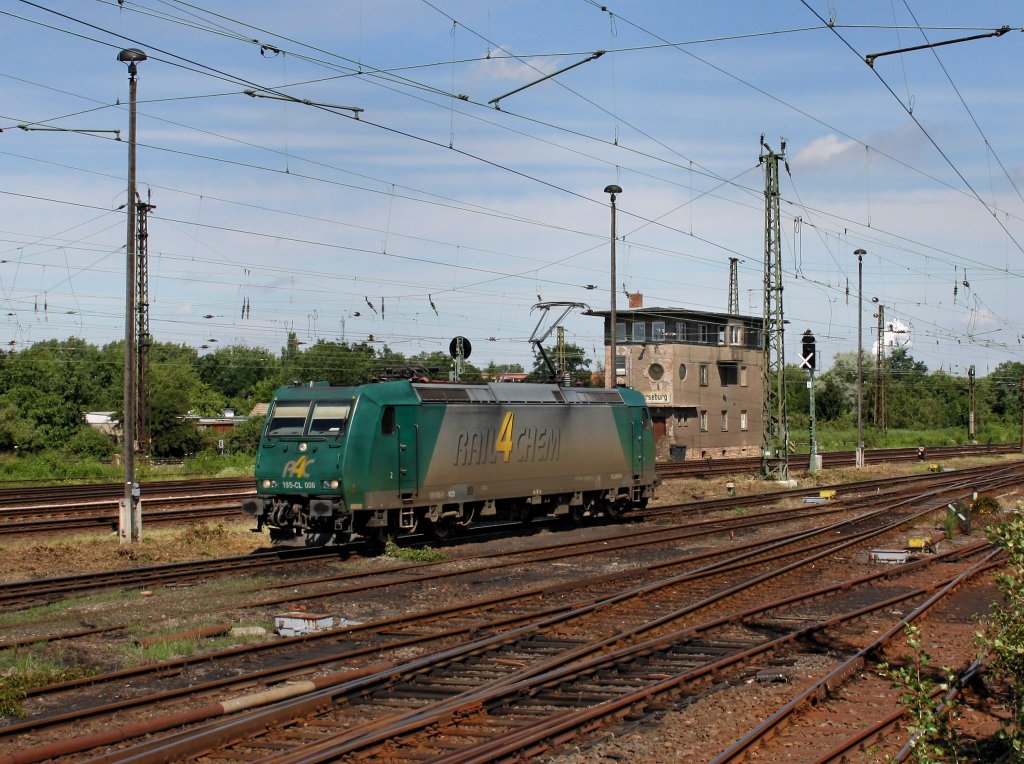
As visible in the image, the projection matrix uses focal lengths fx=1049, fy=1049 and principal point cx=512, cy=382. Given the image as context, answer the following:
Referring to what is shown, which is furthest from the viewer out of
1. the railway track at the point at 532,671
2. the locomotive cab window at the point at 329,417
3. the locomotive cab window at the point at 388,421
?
the locomotive cab window at the point at 388,421

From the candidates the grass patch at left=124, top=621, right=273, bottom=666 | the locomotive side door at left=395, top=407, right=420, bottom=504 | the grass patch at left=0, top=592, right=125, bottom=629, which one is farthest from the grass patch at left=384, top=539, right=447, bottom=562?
the grass patch at left=124, top=621, right=273, bottom=666

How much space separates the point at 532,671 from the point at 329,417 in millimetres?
9960

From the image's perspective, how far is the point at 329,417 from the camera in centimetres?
1933

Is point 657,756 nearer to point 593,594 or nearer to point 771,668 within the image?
point 771,668

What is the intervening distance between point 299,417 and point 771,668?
1115 centimetres

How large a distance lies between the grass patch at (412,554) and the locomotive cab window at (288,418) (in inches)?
108

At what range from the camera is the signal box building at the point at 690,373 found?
6141 centimetres

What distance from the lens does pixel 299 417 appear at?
19.7m

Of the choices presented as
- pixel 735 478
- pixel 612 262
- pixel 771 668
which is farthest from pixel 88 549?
pixel 735 478

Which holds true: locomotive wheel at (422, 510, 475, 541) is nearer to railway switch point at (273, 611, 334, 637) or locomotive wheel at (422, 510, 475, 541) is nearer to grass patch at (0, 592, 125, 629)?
grass patch at (0, 592, 125, 629)

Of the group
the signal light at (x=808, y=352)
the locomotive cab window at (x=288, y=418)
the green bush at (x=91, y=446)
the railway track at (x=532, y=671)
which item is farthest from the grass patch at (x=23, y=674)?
the green bush at (x=91, y=446)

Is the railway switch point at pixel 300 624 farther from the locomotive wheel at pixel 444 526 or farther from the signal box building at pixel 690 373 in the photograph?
the signal box building at pixel 690 373

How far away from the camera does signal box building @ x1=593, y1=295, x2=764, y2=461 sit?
2418 inches

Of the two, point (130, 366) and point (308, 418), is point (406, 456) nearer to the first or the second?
point (308, 418)
